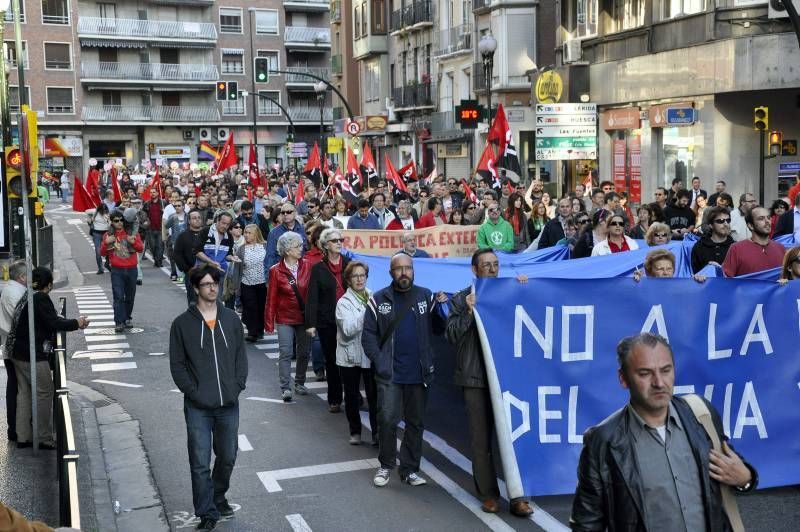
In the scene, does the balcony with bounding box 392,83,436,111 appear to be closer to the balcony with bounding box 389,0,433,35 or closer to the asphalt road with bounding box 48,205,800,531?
the balcony with bounding box 389,0,433,35

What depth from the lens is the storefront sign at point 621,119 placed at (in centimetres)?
2961

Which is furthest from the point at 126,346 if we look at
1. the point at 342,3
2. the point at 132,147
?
the point at 132,147

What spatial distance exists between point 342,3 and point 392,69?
9776 millimetres

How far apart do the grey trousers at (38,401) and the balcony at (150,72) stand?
2750 inches

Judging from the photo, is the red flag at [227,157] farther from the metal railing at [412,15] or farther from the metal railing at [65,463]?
the metal railing at [65,463]

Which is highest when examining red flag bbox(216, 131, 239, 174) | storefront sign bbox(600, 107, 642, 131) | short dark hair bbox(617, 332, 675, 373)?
storefront sign bbox(600, 107, 642, 131)

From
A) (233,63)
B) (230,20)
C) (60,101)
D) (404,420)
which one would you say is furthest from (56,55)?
(404,420)

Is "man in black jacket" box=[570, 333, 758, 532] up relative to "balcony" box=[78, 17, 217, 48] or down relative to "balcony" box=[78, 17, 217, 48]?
down

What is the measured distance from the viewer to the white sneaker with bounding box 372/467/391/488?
820 centimetres

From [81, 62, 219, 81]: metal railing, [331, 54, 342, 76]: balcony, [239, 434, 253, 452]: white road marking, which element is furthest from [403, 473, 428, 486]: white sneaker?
[81, 62, 219, 81]: metal railing

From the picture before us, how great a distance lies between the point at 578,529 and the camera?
3.85m

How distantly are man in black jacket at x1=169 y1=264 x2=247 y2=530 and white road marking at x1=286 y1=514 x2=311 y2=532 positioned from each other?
1.64 ft

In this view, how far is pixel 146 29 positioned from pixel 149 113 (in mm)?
5763

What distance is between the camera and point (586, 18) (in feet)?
108
